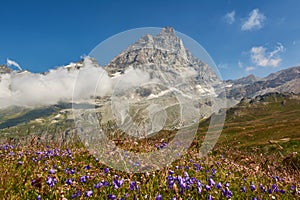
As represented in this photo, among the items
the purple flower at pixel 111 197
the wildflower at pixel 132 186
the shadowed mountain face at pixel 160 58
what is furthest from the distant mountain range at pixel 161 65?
the purple flower at pixel 111 197

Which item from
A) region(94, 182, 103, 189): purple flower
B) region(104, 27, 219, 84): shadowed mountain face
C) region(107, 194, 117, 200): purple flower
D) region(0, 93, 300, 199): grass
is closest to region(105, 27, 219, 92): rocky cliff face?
region(104, 27, 219, 84): shadowed mountain face

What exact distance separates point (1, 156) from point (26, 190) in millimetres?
3582

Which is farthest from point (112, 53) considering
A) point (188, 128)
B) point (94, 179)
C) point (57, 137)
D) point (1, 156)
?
point (57, 137)

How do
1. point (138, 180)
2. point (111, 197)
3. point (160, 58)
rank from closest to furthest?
1. point (111, 197)
2. point (138, 180)
3. point (160, 58)

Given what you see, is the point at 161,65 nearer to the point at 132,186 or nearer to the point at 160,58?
the point at 160,58

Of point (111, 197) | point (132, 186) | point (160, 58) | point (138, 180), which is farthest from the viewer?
point (160, 58)

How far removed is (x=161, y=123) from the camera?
740 centimetres

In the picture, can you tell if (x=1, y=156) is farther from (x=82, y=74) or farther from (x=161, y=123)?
(x=161, y=123)

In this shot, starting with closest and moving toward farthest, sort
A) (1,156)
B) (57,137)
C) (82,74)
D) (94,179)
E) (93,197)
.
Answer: (93,197)
(94,179)
(82,74)
(1,156)
(57,137)

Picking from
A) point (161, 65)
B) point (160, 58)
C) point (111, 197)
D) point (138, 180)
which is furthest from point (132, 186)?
point (160, 58)

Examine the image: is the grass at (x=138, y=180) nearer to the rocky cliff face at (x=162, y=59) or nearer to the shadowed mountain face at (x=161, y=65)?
the shadowed mountain face at (x=161, y=65)

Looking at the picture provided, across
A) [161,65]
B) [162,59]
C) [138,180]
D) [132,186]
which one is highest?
[162,59]

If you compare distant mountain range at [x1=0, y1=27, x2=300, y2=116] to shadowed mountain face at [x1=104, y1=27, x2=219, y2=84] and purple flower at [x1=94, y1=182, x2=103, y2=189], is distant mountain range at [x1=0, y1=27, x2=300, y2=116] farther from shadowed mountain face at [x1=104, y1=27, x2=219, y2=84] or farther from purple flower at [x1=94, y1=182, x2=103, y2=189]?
purple flower at [x1=94, y1=182, x2=103, y2=189]

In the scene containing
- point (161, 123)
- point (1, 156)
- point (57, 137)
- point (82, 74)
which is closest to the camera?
point (82, 74)
